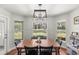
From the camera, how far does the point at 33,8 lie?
182 centimetres

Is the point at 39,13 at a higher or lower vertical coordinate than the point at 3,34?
higher

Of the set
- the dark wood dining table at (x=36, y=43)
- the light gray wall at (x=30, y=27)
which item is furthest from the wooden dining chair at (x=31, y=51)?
the light gray wall at (x=30, y=27)

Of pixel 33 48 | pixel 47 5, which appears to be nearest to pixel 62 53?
pixel 33 48

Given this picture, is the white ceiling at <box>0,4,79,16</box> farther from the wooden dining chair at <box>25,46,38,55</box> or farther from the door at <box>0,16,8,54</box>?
the wooden dining chair at <box>25,46,38,55</box>

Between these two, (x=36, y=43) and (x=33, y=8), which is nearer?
(x=33, y=8)

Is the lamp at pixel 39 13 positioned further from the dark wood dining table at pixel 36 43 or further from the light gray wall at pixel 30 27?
the dark wood dining table at pixel 36 43

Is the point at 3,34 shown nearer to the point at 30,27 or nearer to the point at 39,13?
the point at 30,27

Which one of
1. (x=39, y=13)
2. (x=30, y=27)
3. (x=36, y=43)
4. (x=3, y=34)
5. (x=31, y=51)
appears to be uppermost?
(x=39, y=13)

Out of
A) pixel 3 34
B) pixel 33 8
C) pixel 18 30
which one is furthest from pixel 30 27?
pixel 3 34

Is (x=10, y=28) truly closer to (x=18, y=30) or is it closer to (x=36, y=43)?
(x=18, y=30)

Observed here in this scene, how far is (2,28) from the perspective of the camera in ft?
6.06
